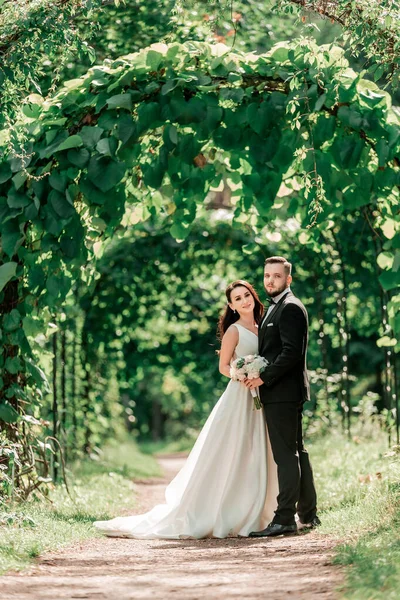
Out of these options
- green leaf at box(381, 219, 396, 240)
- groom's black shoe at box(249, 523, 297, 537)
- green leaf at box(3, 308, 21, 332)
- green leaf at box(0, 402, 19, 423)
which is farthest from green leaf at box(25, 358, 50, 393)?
green leaf at box(381, 219, 396, 240)

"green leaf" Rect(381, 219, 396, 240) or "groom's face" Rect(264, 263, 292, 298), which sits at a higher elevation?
"green leaf" Rect(381, 219, 396, 240)

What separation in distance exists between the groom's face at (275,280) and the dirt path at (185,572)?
1.58 metres

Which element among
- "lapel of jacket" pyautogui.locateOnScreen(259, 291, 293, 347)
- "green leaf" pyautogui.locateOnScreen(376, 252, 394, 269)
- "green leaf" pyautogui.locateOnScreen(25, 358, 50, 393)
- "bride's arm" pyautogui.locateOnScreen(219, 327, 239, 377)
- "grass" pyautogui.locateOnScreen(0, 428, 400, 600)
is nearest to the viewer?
"grass" pyautogui.locateOnScreen(0, 428, 400, 600)

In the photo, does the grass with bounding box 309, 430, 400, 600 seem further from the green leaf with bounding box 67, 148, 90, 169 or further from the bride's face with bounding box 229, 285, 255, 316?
the green leaf with bounding box 67, 148, 90, 169

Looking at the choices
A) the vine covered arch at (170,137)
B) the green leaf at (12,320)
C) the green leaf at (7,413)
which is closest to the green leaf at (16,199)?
the vine covered arch at (170,137)

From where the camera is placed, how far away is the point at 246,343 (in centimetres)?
630

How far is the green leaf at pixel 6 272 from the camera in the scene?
18.0 ft

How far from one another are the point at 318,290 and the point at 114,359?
341 centimetres

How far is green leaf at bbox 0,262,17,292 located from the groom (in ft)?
5.43

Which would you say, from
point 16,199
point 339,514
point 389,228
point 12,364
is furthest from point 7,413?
point 389,228

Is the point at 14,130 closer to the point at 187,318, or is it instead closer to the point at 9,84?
the point at 9,84

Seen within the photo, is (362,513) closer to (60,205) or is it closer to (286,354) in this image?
(286,354)

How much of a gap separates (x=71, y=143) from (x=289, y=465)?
2408 mm

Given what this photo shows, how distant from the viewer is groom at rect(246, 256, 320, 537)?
570 cm
